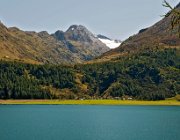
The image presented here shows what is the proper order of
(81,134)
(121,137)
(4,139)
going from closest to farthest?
(4,139)
(121,137)
(81,134)

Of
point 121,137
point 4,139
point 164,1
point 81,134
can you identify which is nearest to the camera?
point 164,1

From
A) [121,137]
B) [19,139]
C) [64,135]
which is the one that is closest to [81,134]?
[64,135]

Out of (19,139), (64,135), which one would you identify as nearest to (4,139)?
(19,139)

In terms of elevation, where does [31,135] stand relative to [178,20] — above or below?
below

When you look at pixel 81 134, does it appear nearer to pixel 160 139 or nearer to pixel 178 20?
pixel 160 139

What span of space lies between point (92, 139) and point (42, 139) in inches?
Result: 502

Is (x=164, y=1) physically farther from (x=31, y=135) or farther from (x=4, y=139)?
(x=31, y=135)

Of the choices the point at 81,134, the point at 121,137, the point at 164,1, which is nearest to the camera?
the point at 164,1

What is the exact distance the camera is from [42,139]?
309ft

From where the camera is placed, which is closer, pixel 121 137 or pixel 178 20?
pixel 178 20

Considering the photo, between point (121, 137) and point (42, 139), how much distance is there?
2131cm

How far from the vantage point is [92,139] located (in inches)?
3762

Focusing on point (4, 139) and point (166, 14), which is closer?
point (166, 14)

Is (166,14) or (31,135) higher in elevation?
(166,14)
